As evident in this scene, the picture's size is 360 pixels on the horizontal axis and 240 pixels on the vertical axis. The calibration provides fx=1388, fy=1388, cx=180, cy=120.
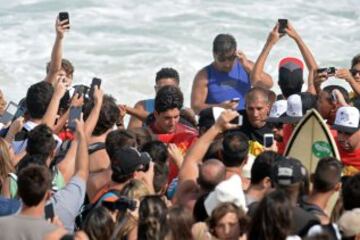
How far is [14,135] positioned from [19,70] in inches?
468

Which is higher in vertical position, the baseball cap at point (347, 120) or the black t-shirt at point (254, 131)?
the baseball cap at point (347, 120)

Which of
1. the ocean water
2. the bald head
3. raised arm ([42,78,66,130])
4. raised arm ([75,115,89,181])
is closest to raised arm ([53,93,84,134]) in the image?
raised arm ([42,78,66,130])

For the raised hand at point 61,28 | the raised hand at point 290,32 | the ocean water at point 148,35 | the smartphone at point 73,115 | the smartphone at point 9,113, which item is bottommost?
the ocean water at point 148,35

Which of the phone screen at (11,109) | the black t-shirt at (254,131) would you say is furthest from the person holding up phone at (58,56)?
the black t-shirt at (254,131)

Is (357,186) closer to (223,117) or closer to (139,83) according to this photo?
(223,117)

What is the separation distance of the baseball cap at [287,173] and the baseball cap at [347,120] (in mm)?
1924

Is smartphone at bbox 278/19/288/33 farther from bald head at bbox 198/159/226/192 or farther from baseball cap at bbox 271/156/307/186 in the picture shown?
baseball cap at bbox 271/156/307/186

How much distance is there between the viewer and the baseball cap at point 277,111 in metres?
10.7

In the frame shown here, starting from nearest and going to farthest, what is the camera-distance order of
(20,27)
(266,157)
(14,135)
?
(266,157)
(14,135)
(20,27)

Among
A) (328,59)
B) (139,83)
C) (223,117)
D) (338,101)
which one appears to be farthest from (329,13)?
(223,117)

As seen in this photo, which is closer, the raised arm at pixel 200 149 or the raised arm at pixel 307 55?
the raised arm at pixel 200 149

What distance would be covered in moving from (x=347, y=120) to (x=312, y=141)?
0.62 meters

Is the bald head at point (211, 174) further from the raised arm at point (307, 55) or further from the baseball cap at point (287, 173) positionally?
the raised arm at point (307, 55)

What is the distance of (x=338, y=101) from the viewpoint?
10836mm
